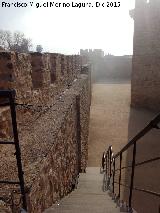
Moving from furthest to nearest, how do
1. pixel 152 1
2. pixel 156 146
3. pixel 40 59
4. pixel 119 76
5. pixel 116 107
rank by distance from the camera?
1. pixel 119 76
2. pixel 116 107
3. pixel 152 1
4. pixel 156 146
5. pixel 40 59

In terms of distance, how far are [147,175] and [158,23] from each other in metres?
9.05

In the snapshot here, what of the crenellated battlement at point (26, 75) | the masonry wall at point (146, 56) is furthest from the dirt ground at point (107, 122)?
the crenellated battlement at point (26, 75)

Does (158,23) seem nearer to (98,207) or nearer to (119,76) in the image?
(98,207)

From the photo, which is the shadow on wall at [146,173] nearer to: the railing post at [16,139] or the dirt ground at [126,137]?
the dirt ground at [126,137]

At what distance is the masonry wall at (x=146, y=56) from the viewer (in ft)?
48.6

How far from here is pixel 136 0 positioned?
14.9 m

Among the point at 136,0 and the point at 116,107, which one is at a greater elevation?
the point at 136,0

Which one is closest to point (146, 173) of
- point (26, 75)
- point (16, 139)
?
point (26, 75)

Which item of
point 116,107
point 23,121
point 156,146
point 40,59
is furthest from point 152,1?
point 23,121

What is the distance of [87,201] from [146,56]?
461 inches

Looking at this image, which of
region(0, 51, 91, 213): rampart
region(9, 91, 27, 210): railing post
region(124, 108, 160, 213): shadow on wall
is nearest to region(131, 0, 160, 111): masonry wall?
region(124, 108, 160, 213): shadow on wall

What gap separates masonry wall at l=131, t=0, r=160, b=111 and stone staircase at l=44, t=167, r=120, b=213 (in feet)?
30.0

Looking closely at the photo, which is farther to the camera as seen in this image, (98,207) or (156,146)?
(156,146)

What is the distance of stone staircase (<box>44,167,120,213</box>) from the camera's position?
4.01 meters
